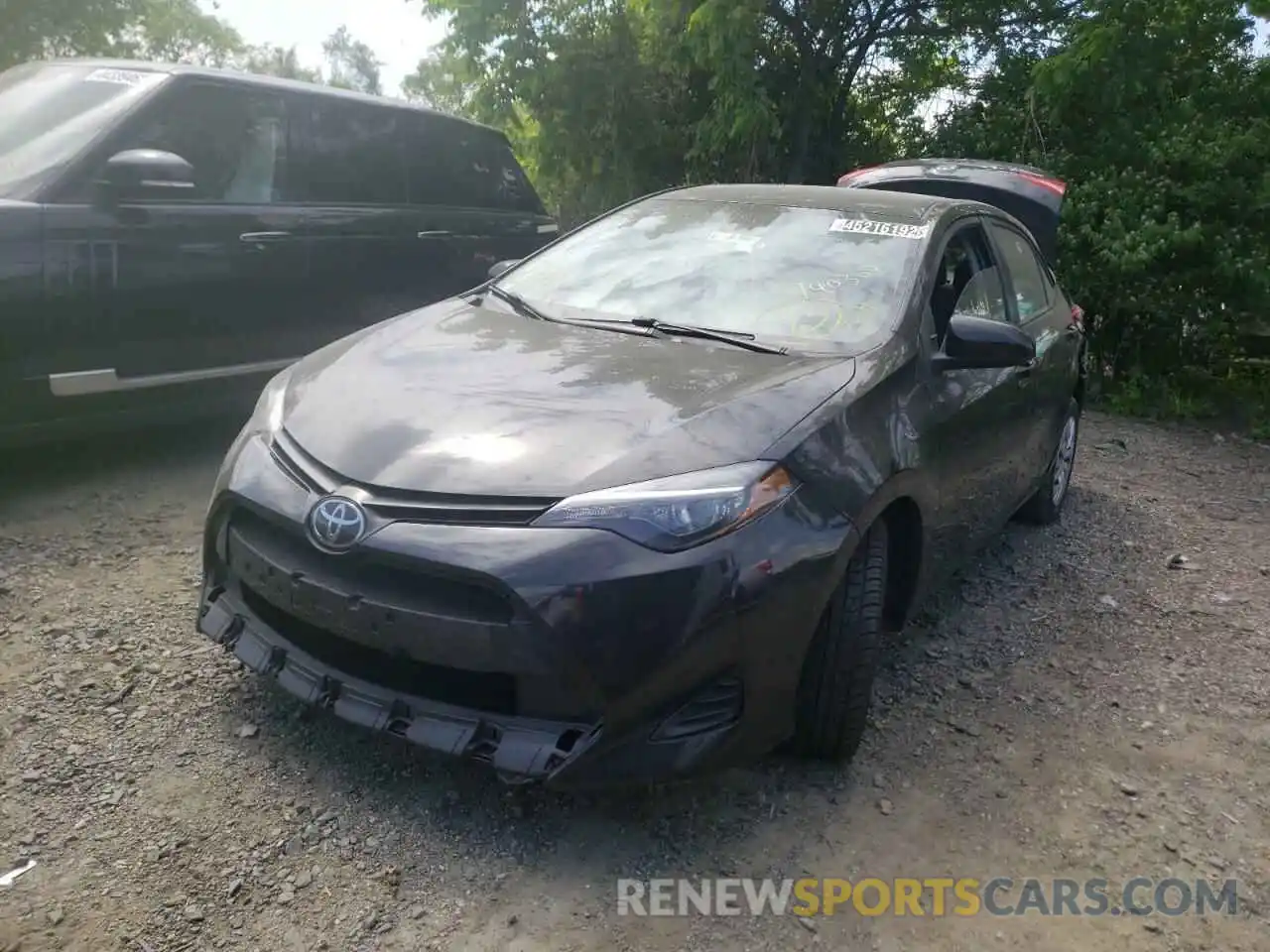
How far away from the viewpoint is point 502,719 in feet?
7.50

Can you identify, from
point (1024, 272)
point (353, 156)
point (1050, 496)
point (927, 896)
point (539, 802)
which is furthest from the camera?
point (353, 156)

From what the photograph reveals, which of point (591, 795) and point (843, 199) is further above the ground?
point (843, 199)

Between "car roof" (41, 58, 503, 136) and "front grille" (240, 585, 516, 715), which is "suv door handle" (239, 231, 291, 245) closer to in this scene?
"car roof" (41, 58, 503, 136)

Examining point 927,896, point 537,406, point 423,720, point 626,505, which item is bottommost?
point 927,896

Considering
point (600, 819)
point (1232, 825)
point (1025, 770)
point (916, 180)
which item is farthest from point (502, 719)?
point (916, 180)

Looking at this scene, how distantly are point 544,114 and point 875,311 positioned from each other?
7.17 meters

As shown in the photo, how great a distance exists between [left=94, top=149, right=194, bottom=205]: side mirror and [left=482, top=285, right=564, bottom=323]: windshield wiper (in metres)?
1.40

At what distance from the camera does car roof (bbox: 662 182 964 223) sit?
3.75m

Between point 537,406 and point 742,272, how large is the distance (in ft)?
3.85

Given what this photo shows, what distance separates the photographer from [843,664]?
2.63m

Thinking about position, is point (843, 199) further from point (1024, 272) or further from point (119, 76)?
point (119, 76)

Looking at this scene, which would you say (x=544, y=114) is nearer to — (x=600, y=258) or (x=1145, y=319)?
(x=1145, y=319)

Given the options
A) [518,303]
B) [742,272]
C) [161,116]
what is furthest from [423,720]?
[161,116]

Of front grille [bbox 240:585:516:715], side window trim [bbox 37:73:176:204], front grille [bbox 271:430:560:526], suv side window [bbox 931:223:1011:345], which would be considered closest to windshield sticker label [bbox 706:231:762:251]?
suv side window [bbox 931:223:1011:345]
